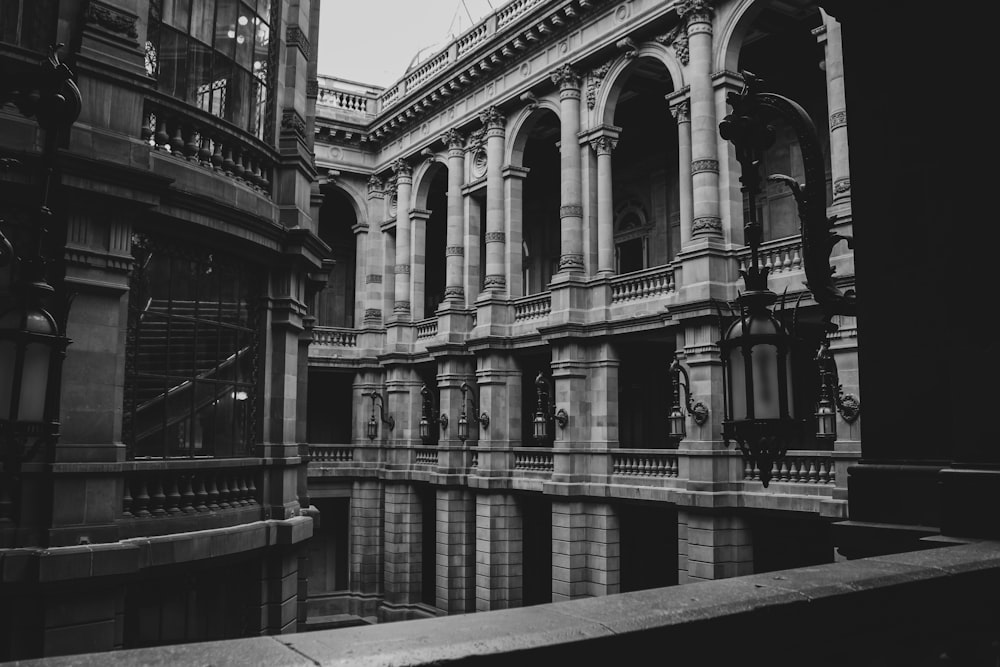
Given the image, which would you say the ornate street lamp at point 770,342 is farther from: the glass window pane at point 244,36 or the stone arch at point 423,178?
the stone arch at point 423,178

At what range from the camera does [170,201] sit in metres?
9.62

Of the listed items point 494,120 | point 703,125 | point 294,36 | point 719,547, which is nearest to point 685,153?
point 703,125

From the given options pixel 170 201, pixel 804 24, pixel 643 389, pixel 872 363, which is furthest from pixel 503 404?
pixel 872 363

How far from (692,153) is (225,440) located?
45.7ft

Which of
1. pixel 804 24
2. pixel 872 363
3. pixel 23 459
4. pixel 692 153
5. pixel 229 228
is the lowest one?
pixel 23 459

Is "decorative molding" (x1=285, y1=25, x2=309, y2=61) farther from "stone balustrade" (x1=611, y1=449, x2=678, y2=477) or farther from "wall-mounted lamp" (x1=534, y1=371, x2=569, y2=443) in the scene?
"wall-mounted lamp" (x1=534, y1=371, x2=569, y2=443)

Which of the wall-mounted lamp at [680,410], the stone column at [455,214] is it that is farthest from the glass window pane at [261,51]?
the stone column at [455,214]

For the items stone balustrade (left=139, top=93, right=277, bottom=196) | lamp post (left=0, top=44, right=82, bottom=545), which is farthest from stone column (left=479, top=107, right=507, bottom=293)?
lamp post (left=0, top=44, right=82, bottom=545)

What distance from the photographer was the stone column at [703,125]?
19484 millimetres

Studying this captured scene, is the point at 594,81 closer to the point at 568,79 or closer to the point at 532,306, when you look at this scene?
the point at 568,79

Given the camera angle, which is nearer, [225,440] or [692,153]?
[225,440]

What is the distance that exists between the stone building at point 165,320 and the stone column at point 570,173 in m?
11.7

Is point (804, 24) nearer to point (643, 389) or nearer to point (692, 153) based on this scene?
point (692, 153)

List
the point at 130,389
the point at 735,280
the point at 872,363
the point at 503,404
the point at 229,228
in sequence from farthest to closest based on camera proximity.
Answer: the point at 503,404 → the point at 735,280 → the point at 229,228 → the point at 130,389 → the point at 872,363
